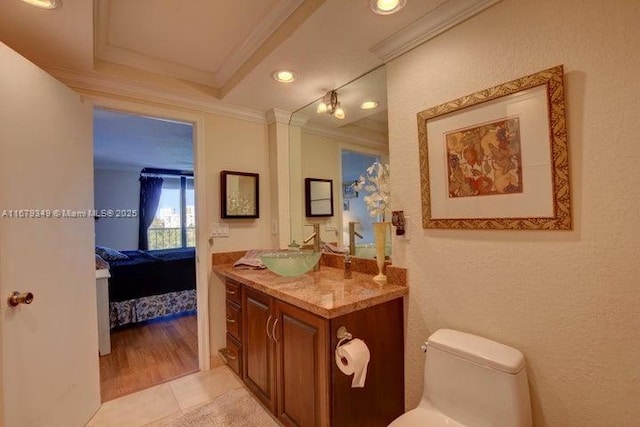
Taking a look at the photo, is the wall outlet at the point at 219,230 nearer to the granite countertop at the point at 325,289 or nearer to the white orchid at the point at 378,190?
the granite countertop at the point at 325,289

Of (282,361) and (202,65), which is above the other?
(202,65)

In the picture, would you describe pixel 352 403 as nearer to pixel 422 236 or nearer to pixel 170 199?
pixel 422 236

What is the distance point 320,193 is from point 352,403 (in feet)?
5.18

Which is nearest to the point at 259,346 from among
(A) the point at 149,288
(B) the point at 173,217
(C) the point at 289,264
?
(C) the point at 289,264

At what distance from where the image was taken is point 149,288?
139 inches

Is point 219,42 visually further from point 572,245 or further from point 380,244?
point 572,245

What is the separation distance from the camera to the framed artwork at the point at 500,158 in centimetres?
108

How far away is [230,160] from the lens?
2516 millimetres

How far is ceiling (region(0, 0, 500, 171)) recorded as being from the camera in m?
1.39

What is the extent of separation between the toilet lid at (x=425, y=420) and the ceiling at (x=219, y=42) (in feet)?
5.34

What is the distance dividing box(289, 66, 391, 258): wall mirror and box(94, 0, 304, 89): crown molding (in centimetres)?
65

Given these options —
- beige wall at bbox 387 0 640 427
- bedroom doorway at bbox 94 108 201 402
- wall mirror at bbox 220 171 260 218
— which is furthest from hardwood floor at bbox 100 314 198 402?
beige wall at bbox 387 0 640 427

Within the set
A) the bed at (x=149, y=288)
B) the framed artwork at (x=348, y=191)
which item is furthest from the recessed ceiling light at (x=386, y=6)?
the bed at (x=149, y=288)

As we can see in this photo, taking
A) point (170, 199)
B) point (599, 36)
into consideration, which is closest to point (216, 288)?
point (599, 36)
